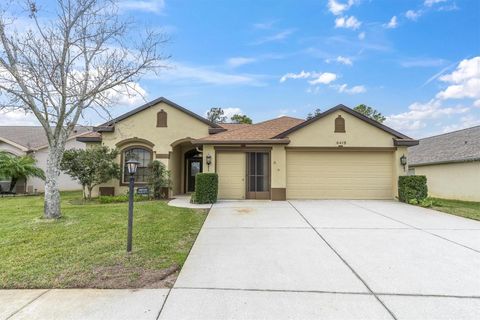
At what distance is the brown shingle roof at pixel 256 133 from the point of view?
12641mm

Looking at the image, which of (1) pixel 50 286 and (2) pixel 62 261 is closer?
(1) pixel 50 286

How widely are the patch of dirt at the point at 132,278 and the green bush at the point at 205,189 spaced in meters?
6.92

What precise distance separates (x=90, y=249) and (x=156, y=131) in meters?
9.88

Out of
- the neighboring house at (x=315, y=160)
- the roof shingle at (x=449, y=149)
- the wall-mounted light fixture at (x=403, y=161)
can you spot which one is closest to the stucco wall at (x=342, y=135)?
the neighboring house at (x=315, y=160)

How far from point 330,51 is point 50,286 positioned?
15019 millimetres

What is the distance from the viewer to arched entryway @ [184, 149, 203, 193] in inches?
636

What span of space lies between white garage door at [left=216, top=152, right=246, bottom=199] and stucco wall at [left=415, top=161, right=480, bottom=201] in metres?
12.2

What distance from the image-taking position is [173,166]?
48.2 feet

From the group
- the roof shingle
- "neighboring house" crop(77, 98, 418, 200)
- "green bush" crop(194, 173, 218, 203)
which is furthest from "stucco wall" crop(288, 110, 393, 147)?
the roof shingle

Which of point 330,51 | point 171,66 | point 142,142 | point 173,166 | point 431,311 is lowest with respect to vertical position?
point 431,311

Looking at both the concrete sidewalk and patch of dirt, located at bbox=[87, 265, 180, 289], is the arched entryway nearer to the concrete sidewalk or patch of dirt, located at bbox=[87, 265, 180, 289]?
patch of dirt, located at bbox=[87, 265, 180, 289]

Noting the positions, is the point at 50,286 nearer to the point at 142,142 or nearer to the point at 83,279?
the point at 83,279

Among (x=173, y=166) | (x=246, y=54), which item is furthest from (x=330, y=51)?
(x=173, y=166)

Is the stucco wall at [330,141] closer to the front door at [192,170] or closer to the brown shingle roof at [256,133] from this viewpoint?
the brown shingle roof at [256,133]
